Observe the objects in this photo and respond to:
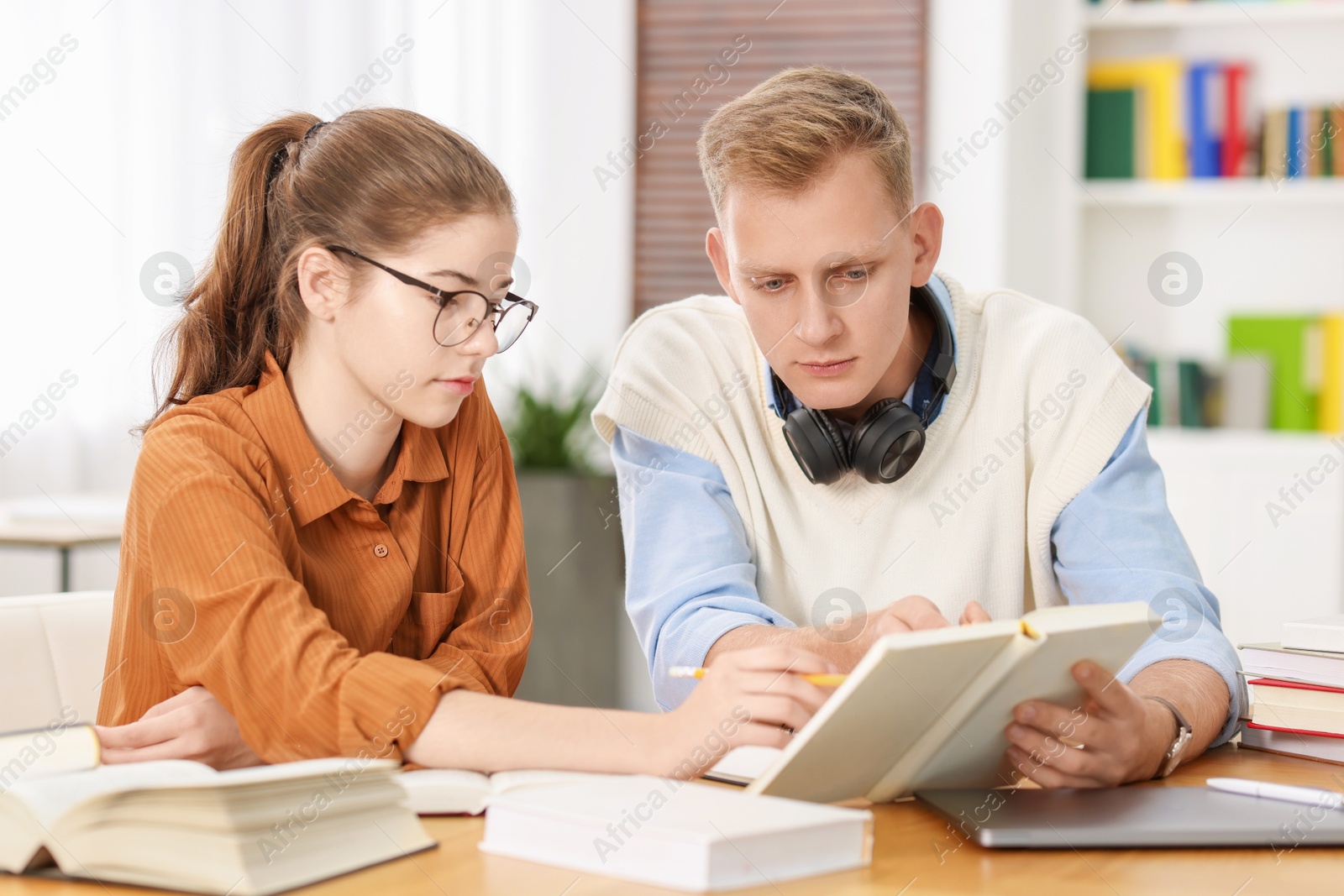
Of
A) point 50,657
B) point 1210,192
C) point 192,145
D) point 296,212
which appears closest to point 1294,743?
point 296,212

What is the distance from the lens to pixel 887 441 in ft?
4.68

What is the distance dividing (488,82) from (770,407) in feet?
9.40

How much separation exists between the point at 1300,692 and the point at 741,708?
0.60 metres

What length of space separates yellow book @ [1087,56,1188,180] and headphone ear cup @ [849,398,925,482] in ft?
8.25

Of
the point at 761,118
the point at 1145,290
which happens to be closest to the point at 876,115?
the point at 761,118

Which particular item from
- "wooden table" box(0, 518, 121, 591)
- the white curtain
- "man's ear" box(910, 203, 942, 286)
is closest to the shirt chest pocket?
"man's ear" box(910, 203, 942, 286)

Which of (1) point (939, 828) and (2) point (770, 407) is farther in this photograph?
(2) point (770, 407)

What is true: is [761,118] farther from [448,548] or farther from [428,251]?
[448,548]

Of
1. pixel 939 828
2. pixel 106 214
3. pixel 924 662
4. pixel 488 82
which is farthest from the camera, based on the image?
pixel 488 82

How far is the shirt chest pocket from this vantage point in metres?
1.36

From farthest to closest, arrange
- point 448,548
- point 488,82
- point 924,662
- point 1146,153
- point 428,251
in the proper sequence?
point 488,82 → point 1146,153 → point 448,548 → point 428,251 → point 924,662

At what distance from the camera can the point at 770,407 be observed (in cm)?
159

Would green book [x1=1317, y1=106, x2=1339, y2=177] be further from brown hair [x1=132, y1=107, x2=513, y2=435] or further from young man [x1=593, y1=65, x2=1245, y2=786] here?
brown hair [x1=132, y1=107, x2=513, y2=435]

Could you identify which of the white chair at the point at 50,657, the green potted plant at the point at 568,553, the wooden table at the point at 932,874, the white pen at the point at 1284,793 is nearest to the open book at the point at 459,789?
the wooden table at the point at 932,874
